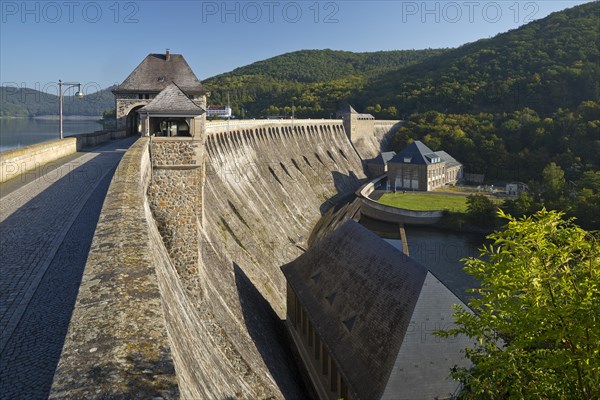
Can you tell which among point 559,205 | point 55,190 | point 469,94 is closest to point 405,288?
point 55,190

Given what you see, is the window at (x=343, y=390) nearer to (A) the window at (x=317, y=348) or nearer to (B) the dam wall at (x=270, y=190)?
(A) the window at (x=317, y=348)

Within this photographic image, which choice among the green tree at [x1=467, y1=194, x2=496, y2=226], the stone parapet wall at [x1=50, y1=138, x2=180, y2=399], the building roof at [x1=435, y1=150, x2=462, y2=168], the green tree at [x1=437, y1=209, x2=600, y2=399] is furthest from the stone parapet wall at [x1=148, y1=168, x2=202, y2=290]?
the building roof at [x1=435, y1=150, x2=462, y2=168]

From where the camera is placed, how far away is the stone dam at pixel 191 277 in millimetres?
4766

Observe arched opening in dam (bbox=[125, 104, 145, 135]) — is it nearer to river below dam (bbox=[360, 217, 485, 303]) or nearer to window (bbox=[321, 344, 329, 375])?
river below dam (bbox=[360, 217, 485, 303])

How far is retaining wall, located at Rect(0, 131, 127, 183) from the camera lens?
62.6 feet

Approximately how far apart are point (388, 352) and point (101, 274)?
36.0 ft

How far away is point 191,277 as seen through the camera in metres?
16.6

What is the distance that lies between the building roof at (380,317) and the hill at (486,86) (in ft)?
298

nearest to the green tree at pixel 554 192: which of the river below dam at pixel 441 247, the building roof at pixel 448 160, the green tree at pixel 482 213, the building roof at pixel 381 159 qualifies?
the green tree at pixel 482 213

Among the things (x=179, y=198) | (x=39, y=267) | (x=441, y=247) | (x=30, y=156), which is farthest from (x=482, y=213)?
(x=39, y=267)

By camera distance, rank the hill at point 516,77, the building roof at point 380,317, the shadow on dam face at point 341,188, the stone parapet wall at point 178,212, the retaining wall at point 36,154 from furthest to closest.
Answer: the hill at point 516,77
the shadow on dam face at point 341,188
the retaining wall at point 36,154
the stone parapet wall at point 178,212
the building roof at point 380,317

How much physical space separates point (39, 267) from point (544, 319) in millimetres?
9722

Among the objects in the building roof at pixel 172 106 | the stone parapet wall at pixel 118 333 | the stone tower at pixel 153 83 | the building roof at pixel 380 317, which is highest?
the stone tower at pixel 153 83

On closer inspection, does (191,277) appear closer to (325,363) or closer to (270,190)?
(325,363)
